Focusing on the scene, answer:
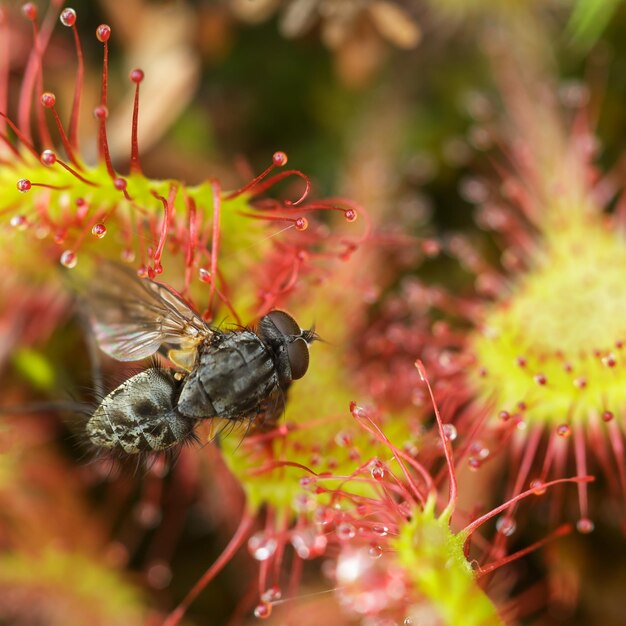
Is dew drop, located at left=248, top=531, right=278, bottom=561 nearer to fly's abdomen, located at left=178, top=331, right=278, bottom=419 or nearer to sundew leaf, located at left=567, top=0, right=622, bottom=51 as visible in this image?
fly's abdomen, located at left=178, top=331, right=278, bottom=419

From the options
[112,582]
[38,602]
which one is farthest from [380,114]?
[38,602]

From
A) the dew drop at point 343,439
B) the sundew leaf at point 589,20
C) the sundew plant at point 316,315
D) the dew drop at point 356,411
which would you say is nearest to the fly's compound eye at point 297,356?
the sundew plant at point 316,315

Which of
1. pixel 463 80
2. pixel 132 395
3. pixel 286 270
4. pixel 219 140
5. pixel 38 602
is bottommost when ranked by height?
pixel 38 602

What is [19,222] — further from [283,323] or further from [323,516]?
[323,516]

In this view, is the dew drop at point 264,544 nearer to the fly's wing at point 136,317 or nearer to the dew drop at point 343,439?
the dew drop at point 343,439

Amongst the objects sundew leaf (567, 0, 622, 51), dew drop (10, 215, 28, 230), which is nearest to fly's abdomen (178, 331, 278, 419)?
dew drop (10, 215, 28, 230)

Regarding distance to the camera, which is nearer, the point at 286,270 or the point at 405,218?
the point at 286,270

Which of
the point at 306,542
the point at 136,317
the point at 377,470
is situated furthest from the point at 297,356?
the point at 306,542

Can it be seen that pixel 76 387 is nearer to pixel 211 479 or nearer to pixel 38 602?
pixel 211 479
